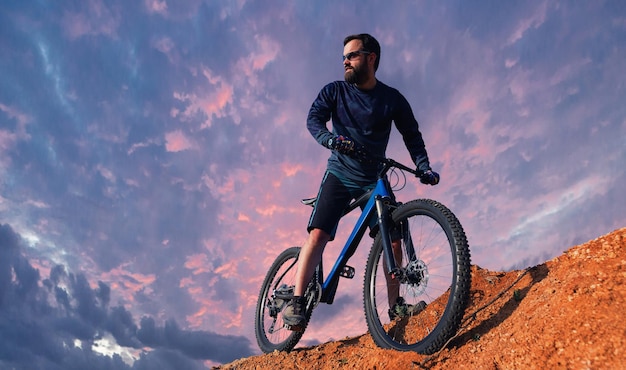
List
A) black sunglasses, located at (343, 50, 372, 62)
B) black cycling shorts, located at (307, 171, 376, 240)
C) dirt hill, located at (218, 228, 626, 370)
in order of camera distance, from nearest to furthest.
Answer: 1. dirt hill, located at (218, 228, 626, 370)
2. black sunglasses, located at (343, 50, 372, 62)
3. black cycling shorts, located at (307, 171, 376, 240)

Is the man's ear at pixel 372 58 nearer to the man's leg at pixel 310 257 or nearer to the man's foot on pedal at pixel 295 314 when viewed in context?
the man's leg at pixel 310 257

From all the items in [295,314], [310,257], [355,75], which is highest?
[355,75]

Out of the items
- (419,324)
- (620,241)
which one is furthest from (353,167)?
(620,241)

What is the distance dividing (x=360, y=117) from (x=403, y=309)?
2.39m

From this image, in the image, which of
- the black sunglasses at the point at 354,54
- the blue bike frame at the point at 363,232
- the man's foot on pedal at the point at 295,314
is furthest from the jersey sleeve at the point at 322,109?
the man's foot on pedal at the point at 295,314

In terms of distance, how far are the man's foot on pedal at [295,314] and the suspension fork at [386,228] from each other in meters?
1.63

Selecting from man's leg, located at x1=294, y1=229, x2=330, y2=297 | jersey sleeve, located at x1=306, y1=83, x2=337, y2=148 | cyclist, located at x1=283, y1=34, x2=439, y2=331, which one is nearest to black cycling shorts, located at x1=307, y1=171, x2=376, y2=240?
cyclist, located at x1=283, y1=34, x2=439, y2=331

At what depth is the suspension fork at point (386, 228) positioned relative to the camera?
181 inches

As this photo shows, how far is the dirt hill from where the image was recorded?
2.96 metres

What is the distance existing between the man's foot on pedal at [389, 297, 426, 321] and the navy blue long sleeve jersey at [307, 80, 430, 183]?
5.16 ft

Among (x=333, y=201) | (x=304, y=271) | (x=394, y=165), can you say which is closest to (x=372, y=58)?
(x=394, y=165)

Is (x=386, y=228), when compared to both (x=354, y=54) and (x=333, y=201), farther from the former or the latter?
(x=354, y=54)

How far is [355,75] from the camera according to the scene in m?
5.40

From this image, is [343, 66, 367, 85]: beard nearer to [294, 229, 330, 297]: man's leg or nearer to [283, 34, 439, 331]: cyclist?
[283, 34, 439, 331]: cyclist
